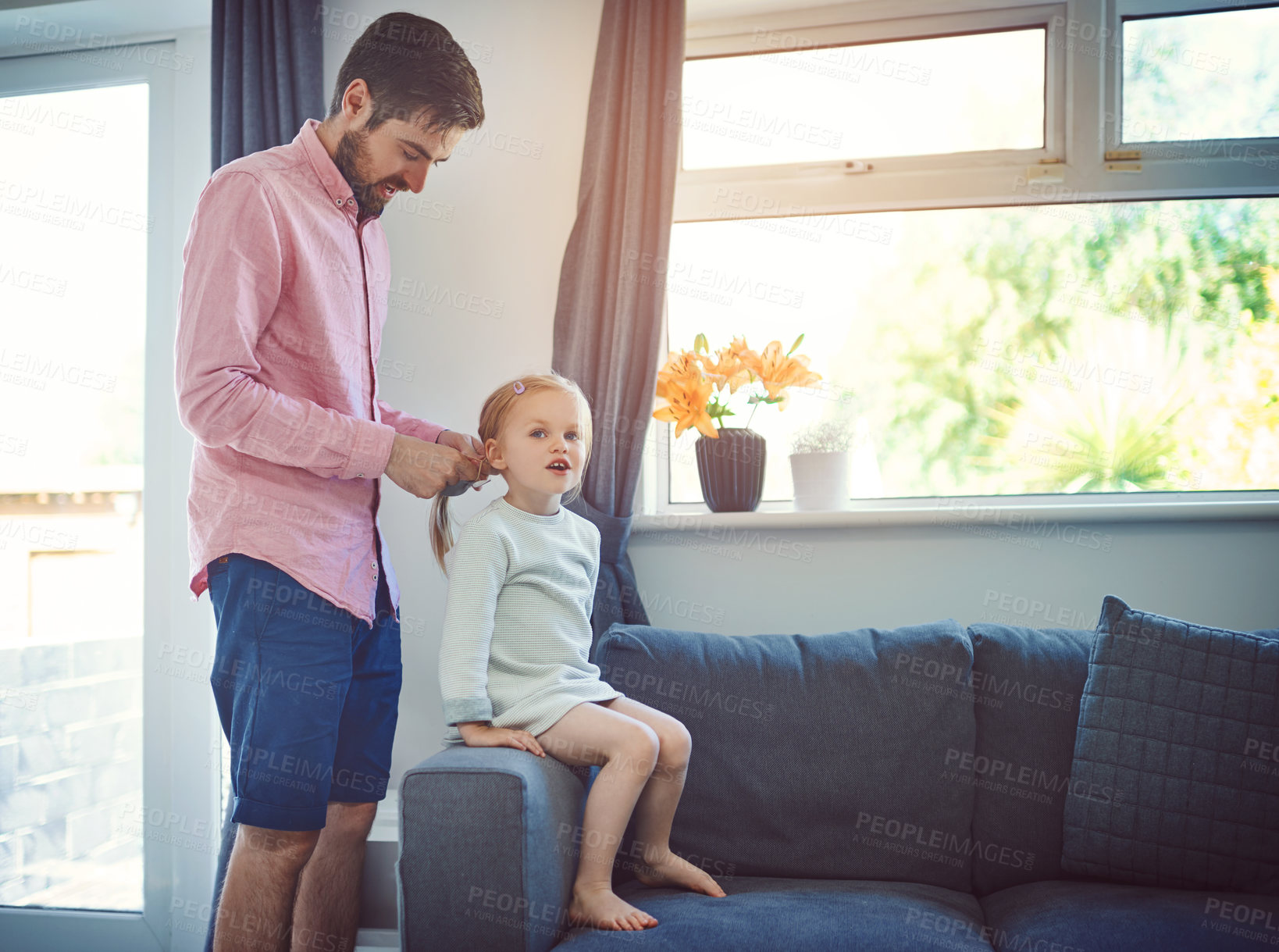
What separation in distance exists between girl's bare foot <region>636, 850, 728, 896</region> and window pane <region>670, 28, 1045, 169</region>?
5.61 feet

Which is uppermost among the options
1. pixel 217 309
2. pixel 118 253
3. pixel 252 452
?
pixel 118 253

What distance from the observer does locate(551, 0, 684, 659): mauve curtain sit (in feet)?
6.47

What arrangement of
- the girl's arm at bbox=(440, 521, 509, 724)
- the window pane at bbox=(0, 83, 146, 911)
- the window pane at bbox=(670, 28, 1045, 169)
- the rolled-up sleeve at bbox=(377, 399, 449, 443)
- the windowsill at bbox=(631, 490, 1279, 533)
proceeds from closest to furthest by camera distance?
the girl's arm at bbox=(440, 521, 509, 724) → the rolled-up sleeve at bbox=(377, 399, 449, 443) → the windowsill at bbox=(631, 490, 1279, 533) → the window pane at bbox=(670, 28, 1045, 169) → the window pane at bbox=(0, 83, 146, 911)

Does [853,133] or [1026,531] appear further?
[853,133]

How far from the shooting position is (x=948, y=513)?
196cm

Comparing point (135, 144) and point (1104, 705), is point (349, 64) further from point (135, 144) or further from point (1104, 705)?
point (1104, 705)

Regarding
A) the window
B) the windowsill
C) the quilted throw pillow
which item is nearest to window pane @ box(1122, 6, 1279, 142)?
the window

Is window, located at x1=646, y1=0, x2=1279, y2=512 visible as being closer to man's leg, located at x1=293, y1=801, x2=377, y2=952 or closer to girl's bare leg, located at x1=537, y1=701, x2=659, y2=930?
girl's bare leg, located at x1=537, y1=701, x2=659, y2=930

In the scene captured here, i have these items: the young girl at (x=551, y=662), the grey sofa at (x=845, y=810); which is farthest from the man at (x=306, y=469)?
the grey sofa at (x=845, y=810)

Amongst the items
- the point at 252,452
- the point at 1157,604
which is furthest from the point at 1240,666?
the point at 252,452

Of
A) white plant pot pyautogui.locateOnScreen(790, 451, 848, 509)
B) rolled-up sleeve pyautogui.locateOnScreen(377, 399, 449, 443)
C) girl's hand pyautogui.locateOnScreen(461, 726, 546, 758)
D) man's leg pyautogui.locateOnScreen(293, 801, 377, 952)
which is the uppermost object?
rolled-up sleeve pyautogui.locateOnScreen(377, 399, 449, 443)

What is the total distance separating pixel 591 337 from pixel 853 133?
2.97ft

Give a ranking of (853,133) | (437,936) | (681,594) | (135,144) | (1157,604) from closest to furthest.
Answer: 1. (437,936)
2. (1157,604)
3. (681,594)
4. (853,133)
5. (135,144)

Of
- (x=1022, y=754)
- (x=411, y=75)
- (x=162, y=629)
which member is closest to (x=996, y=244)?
(x=1022, y=754)
